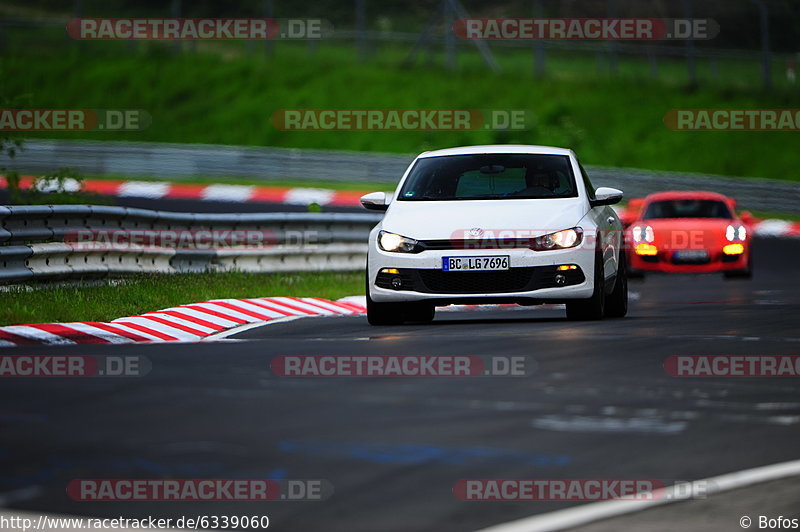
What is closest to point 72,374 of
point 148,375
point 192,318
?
point 148,375

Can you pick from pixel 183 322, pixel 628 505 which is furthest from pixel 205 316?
pixel 628 505

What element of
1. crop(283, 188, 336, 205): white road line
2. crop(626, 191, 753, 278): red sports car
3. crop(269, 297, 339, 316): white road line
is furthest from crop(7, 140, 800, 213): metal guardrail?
crop(269, 297, 339, 316): white road line

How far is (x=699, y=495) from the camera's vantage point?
6.21 meters

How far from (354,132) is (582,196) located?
33.5 m

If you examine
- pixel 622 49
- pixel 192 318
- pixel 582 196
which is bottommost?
pixel 192 318

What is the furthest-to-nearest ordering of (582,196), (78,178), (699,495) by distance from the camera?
(78,178), (582,196), (699,495)

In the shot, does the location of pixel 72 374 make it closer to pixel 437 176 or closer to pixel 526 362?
pixel 526 362

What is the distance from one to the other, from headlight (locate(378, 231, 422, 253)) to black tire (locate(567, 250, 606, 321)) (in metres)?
1.42

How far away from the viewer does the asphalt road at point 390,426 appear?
6051mm
